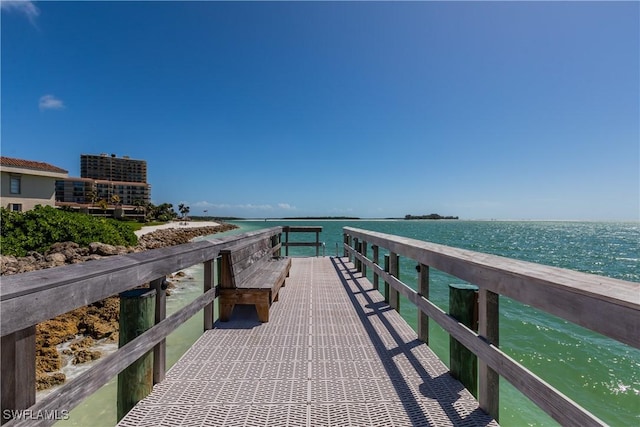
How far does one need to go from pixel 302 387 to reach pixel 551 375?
507 cm

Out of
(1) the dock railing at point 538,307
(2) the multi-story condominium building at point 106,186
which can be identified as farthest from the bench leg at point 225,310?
(2) the multi-story condominium building at point 106,186

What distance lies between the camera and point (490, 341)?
2180 mm

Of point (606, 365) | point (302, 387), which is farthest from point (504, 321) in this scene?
point (302, 387)

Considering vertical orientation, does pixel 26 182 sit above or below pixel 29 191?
above

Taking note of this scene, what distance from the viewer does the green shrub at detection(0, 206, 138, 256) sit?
1373cm

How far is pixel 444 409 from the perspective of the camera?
231cm

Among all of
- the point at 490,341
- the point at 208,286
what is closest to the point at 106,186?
the point at 208,286

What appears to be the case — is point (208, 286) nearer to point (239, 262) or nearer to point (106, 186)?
point (239, 262)

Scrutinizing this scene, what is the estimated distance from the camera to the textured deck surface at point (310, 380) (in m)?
2.23

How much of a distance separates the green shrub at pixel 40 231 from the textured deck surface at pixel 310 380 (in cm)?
1505

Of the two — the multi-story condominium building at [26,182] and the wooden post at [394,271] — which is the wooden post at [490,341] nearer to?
the wooden post at [394,271]

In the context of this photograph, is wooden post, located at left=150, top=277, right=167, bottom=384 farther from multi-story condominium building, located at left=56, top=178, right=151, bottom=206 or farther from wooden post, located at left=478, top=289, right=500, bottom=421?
multi-story condominium building, located at left=56, top=178, right=151, bottom=206

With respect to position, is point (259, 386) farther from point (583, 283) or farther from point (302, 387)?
point (583, 283)

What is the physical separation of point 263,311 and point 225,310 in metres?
0.51
